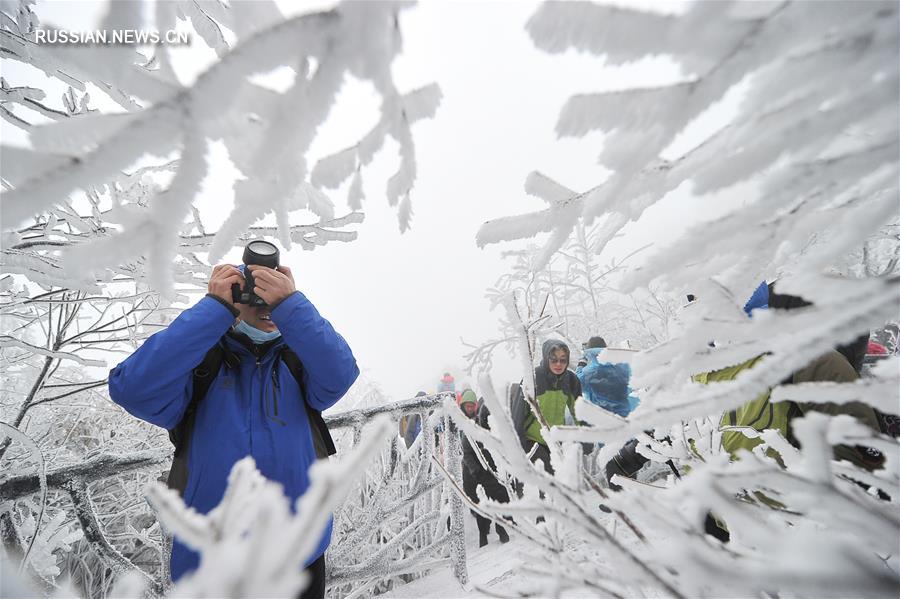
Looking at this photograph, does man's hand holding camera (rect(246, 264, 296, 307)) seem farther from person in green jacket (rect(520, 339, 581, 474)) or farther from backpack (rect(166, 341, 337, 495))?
person in green jacket (rect(520, 339, 581, 474))

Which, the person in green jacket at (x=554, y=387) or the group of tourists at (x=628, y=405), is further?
the person in green jacket at (x=554, y=387)

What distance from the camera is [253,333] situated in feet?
5.91

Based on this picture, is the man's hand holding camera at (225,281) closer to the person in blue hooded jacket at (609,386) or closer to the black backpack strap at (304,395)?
the black backpack strap at (304,395)

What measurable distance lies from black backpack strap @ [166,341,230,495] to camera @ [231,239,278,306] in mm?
256

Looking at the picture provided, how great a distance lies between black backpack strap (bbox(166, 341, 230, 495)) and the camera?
1.52 m

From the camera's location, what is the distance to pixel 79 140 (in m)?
0.45

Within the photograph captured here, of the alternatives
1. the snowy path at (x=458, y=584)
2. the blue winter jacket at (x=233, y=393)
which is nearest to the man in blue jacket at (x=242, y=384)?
the blue winter jacket at (x=233, y=393)

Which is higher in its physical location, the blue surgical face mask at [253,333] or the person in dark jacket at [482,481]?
the blue surgical face mask at [253,333]

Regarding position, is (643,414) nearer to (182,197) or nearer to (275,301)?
(182,197)

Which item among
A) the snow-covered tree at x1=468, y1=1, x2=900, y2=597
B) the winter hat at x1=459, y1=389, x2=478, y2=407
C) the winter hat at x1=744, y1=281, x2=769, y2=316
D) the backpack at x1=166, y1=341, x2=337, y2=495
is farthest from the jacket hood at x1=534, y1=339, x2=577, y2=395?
the snow-covered tree at x1=468, y1=1, x2=900, y2=597

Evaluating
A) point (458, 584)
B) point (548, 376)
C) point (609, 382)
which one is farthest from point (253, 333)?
point (609, 382)

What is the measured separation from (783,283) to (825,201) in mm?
123

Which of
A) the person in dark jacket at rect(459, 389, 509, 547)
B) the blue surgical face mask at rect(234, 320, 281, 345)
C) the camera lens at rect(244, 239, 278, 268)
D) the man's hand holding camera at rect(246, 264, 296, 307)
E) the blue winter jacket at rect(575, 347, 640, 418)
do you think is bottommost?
the person in dark jacket at rect(459, 389, 509, 547)

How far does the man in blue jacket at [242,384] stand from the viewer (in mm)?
1442
